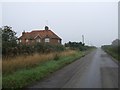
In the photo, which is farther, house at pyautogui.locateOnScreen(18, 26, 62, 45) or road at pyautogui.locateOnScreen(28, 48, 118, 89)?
house at pyautogui.locateOnScreen(18, 26, 62, 45)

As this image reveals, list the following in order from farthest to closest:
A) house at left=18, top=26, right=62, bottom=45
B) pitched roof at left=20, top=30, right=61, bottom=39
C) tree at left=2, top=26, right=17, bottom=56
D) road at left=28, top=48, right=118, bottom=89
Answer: pitched roof at left=20, top=30, right=61, bottom=39 → house at left=18, top=26, right=62, bottom=45 → tree at left=2, top=26, right=17, bottom=56 → road at left=28, top=48, right=118, bottom=89

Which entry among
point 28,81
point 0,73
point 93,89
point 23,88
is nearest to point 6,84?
point 23,88

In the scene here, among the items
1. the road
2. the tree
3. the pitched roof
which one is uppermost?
the pitched roof

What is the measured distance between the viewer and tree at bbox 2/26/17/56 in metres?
20.4

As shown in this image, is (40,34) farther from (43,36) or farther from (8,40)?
(8,40)

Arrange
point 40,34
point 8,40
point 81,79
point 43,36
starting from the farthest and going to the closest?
point 40,34 → point 43,36 → point 8,40 → point 81,79

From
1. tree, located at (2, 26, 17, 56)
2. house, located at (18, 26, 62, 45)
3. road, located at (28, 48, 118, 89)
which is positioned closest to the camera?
road, located at (28, 48, 118, 89)

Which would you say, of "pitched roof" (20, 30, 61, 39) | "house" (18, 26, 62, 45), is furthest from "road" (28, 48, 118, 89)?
"pitched roof" (20, 30, 61, 39)

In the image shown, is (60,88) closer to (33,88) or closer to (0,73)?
(33,88)

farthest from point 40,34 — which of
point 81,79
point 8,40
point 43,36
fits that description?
point 81,79

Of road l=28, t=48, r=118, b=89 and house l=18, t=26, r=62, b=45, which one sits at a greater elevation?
house l=18, t=26, r=62, b=45

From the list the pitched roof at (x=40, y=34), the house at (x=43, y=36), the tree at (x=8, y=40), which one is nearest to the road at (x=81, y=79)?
the tree at (x=8, y=40)

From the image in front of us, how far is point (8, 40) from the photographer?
896 inches

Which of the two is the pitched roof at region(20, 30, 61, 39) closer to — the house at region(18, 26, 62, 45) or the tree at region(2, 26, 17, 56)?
the house at region(18, 26, 62, 45)
